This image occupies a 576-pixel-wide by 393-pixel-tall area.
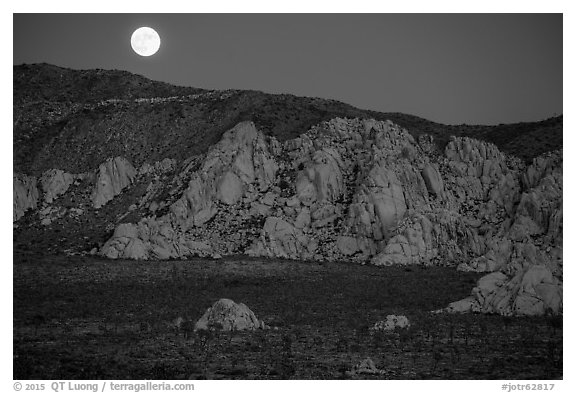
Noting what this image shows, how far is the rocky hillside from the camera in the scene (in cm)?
5741

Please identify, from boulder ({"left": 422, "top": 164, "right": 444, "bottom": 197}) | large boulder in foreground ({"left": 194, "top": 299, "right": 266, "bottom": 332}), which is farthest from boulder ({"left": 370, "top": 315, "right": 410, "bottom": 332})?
boulder ({"left": 422, "top": 164, "right": 444, "bottom": 197})

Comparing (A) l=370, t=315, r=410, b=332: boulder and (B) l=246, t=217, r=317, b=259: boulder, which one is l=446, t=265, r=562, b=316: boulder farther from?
(B) l=246, t=217, r=317, b=259: boulder

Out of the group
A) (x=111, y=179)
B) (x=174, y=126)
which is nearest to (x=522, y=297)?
(x=111, y=179)

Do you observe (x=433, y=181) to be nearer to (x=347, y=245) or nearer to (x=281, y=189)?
(x=347, y=245)

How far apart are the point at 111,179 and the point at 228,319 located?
127 feet

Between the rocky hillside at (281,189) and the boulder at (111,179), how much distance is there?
14 cm

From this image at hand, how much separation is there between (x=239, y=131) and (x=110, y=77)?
116 ft

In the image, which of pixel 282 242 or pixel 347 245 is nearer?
pixel 347 245

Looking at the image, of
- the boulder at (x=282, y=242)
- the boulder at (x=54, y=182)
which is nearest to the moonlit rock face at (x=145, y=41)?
the boulder at (x=282, y=242)

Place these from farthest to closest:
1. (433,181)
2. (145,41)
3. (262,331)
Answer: (433,181) < (145,41) < (262,331)

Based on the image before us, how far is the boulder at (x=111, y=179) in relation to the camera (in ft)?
220

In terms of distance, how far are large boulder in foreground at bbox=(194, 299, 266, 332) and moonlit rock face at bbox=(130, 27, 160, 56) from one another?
57.7 feet

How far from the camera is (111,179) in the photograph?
68562mm
